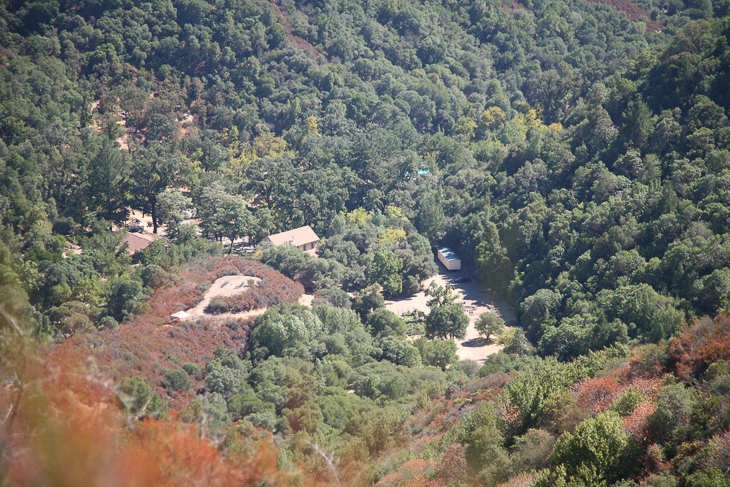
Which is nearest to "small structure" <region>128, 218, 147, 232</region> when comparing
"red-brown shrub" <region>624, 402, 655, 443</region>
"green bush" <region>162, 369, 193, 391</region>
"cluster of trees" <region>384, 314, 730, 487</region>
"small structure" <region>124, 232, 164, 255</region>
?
"small structure" <region>124, 232, 164, 255</region>

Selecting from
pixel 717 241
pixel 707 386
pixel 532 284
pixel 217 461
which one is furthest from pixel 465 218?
pixel 217 461

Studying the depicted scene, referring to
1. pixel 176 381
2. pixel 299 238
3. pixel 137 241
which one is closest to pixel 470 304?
pixel 299 238

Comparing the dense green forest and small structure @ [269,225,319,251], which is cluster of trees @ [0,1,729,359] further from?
small structure @ [269,225,319,251]

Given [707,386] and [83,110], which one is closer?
[707,386]

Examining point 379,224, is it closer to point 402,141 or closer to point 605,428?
point 402,141

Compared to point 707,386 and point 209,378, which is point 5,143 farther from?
point 707,386

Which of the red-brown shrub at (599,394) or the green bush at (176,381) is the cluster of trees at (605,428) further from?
the green bush at (176,381)

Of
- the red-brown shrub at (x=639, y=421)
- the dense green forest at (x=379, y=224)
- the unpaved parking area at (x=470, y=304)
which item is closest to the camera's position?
the red-brown shrub at (x=639, y=421)

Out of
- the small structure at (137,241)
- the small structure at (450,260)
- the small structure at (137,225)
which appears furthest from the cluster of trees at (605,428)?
the small structure at (137,225)
